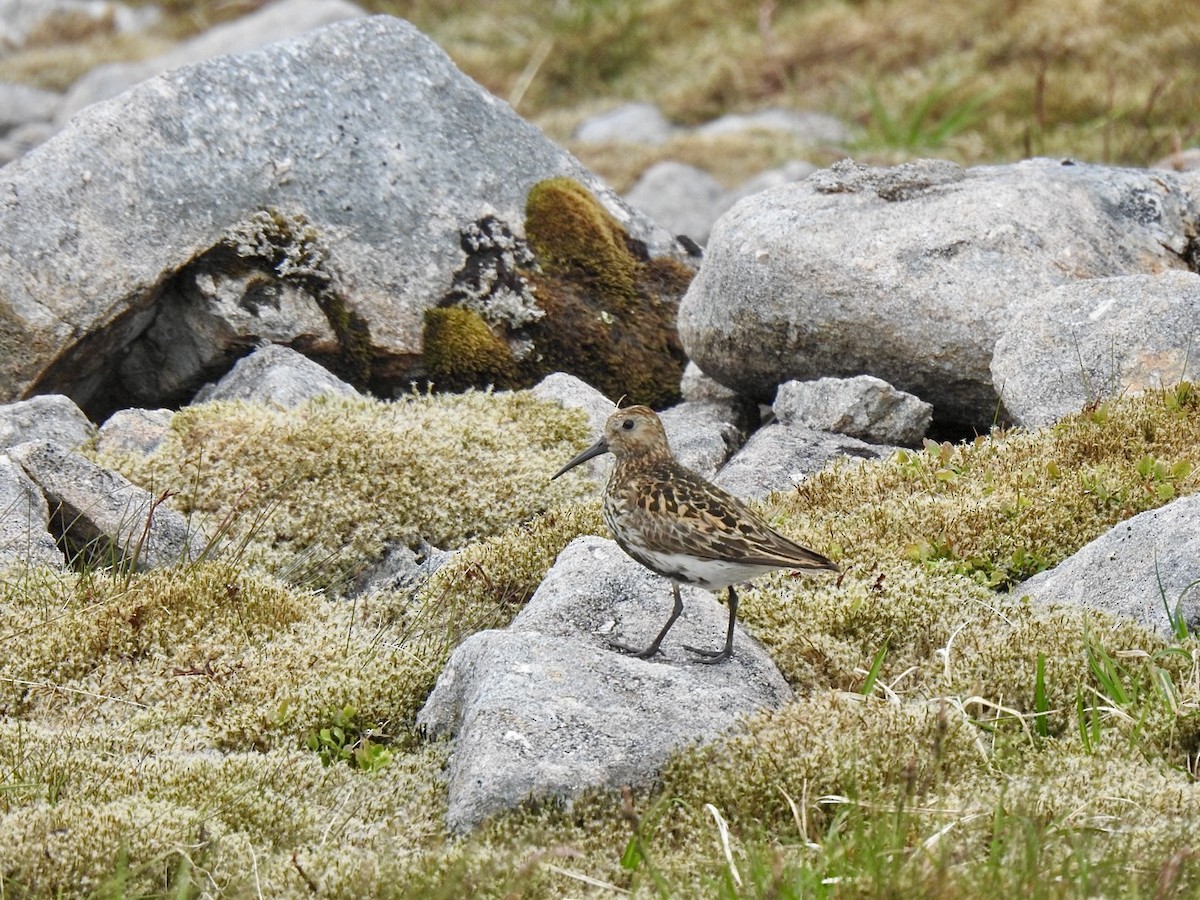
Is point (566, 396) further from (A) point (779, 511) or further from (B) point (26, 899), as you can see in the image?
(B) point (26, 899)

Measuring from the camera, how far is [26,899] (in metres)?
5.40

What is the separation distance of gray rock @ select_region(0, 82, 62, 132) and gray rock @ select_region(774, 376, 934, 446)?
2354 centimetres

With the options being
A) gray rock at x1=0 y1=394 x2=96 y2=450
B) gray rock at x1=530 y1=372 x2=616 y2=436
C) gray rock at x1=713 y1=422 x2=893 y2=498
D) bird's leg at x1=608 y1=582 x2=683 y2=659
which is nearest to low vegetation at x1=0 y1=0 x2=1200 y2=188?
gray rock at x1=530 y1=372 x2=616 y2=436

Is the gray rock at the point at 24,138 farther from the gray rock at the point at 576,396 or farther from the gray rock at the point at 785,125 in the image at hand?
the gray rock at the point at 576,396

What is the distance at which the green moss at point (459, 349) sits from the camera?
1168cm

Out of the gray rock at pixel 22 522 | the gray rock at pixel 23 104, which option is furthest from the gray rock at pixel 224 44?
the gray rock at pixel 22 522

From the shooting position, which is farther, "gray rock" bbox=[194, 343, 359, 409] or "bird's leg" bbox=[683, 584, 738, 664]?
"gray rock" bbox=[194, 343, 359, 409]

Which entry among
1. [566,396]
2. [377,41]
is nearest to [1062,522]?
[566,396]

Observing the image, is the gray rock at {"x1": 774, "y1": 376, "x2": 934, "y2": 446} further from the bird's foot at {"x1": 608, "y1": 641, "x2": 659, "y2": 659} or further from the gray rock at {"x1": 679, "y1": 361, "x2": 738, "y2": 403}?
the bird's foot at {"x1": 608, "y1": 641, "x2": 659, "y2": 659}

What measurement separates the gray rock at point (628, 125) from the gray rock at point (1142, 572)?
57.8 ft

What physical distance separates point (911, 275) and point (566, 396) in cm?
265

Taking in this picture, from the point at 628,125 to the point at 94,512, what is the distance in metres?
18.1

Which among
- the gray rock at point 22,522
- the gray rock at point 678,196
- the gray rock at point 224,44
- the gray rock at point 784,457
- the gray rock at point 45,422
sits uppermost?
the gray rock at point 22,522

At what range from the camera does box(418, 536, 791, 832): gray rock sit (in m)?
6.05
